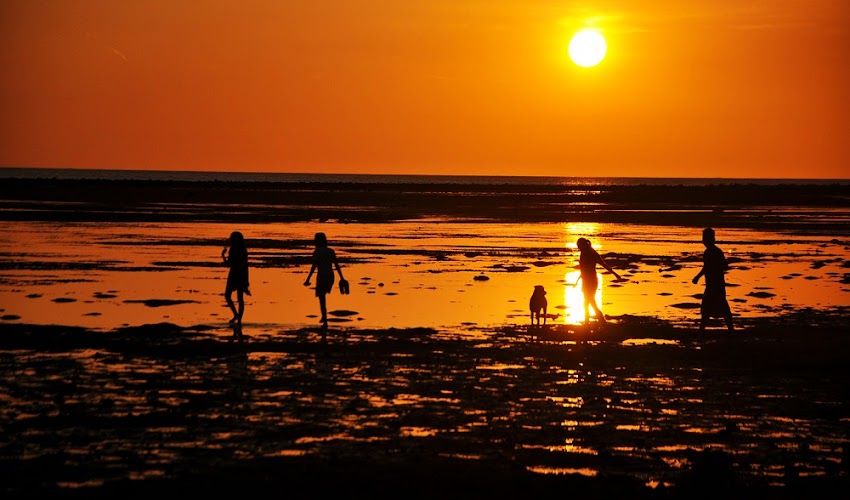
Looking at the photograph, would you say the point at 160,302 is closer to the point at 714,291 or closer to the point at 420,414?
the point at 714,291

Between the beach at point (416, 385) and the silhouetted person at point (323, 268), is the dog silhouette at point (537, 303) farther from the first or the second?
the silhouetted person at point (323, 268)

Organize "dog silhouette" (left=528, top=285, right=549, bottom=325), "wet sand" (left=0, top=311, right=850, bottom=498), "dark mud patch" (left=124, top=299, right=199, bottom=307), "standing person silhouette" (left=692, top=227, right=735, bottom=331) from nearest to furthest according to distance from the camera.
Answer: "wet sand" (left=0, top=311, right=850, bottom=498), "standing person silhouette" (left=692, top=227, right=735, bottom=331), "dog silhouette" (left=528, top=285, right=549, bottom=325), "dark mud patch" (left=124, top=299, right=199, bottom=307)

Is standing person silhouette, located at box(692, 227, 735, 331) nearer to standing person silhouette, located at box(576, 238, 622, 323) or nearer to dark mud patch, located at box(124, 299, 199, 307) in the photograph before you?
standing person silhouette, located at box(576, 238, 622, 323)

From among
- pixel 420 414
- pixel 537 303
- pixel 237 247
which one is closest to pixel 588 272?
pixel 537 303

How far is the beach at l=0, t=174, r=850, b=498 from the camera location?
10820mm

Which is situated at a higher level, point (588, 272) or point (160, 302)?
point (588, 272)

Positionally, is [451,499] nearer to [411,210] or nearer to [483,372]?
[483,372]

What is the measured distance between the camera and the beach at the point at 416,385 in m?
10.8

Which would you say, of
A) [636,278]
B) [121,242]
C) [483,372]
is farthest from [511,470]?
[121,242]

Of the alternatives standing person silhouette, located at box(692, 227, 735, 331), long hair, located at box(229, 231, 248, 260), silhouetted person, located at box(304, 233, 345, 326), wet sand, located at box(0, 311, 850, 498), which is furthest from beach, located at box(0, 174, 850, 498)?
long hair, located at box(229, 231, 248, 260)

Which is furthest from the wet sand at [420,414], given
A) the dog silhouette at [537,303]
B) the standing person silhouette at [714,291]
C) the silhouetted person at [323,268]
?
the silhouetted person at [323,268]

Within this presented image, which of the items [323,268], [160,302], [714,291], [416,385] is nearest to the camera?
[416,385]

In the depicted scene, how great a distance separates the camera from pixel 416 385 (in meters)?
15.5

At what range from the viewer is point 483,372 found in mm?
16547
